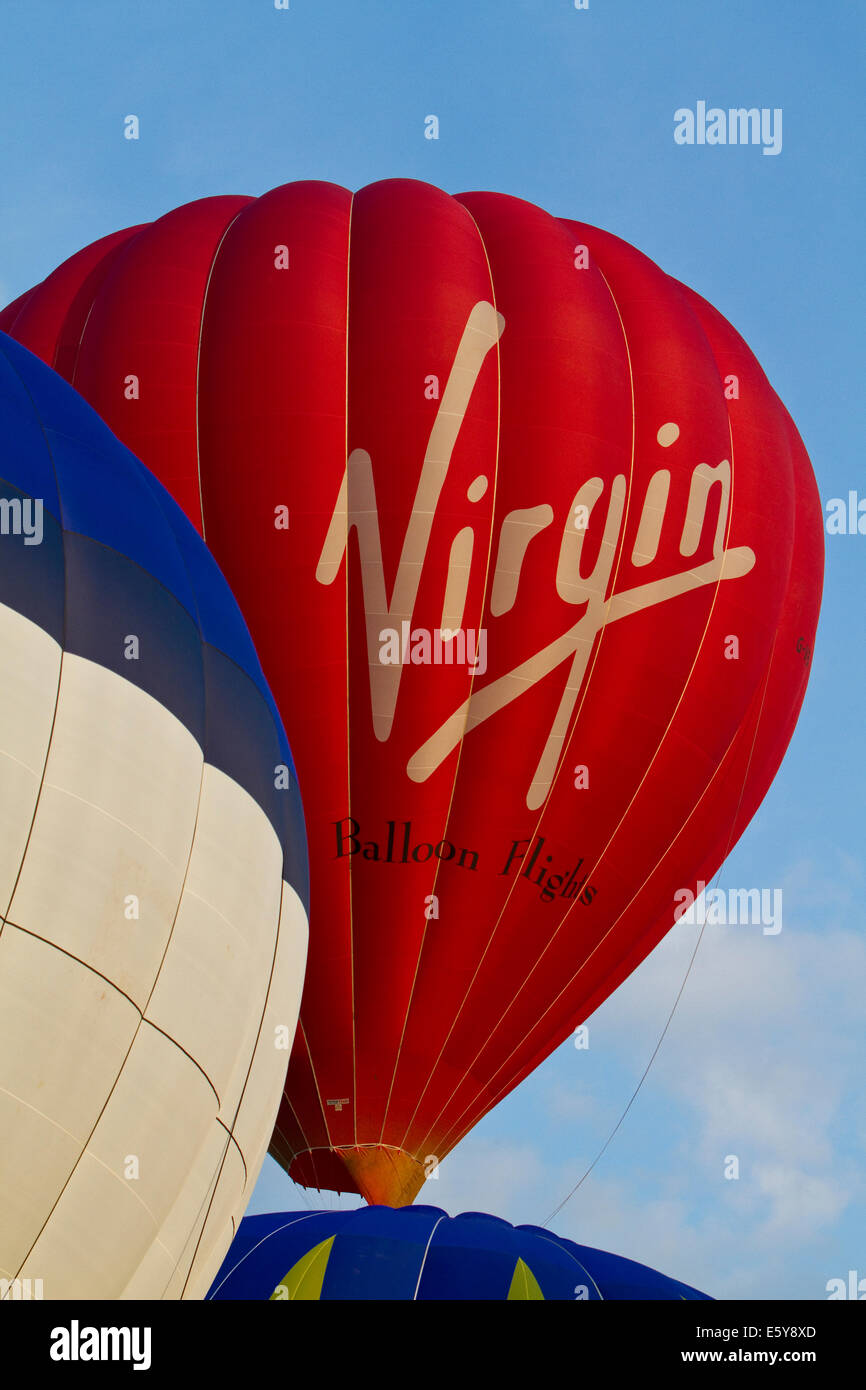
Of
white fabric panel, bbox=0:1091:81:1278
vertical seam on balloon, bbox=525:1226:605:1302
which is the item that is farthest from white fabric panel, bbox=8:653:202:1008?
vertical seam on balloon, bbox=525:1226:605:1302

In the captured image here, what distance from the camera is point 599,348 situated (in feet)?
37.4

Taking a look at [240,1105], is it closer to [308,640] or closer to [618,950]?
[308,640]

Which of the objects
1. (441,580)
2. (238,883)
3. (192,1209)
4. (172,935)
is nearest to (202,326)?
(441,580)

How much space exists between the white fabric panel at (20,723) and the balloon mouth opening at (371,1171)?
18.3 ft

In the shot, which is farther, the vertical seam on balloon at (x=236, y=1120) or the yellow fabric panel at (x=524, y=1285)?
the yellow fabric panel at (x=524, y=1285)

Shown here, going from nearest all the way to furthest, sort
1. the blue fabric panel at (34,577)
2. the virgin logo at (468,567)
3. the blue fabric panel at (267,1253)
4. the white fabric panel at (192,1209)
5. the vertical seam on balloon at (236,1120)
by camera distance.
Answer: the blue fabric panel at (34,577)
the white fabric panel at (192,1209)
the vertical seam on balloon at (236,1120)
the blue fabric panel at (267,1253)
the virgin logo at (468,567)

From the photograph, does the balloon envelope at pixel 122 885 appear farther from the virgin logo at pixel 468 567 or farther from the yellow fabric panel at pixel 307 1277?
the virgin logo at pixel 468 567

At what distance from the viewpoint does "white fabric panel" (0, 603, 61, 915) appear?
5840mm

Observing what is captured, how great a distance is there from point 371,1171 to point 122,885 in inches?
208

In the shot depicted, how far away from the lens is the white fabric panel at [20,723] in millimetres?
5840

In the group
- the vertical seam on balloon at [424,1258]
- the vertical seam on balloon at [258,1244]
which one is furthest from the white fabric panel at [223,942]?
the vertical seam on balloon at [258,1244]
